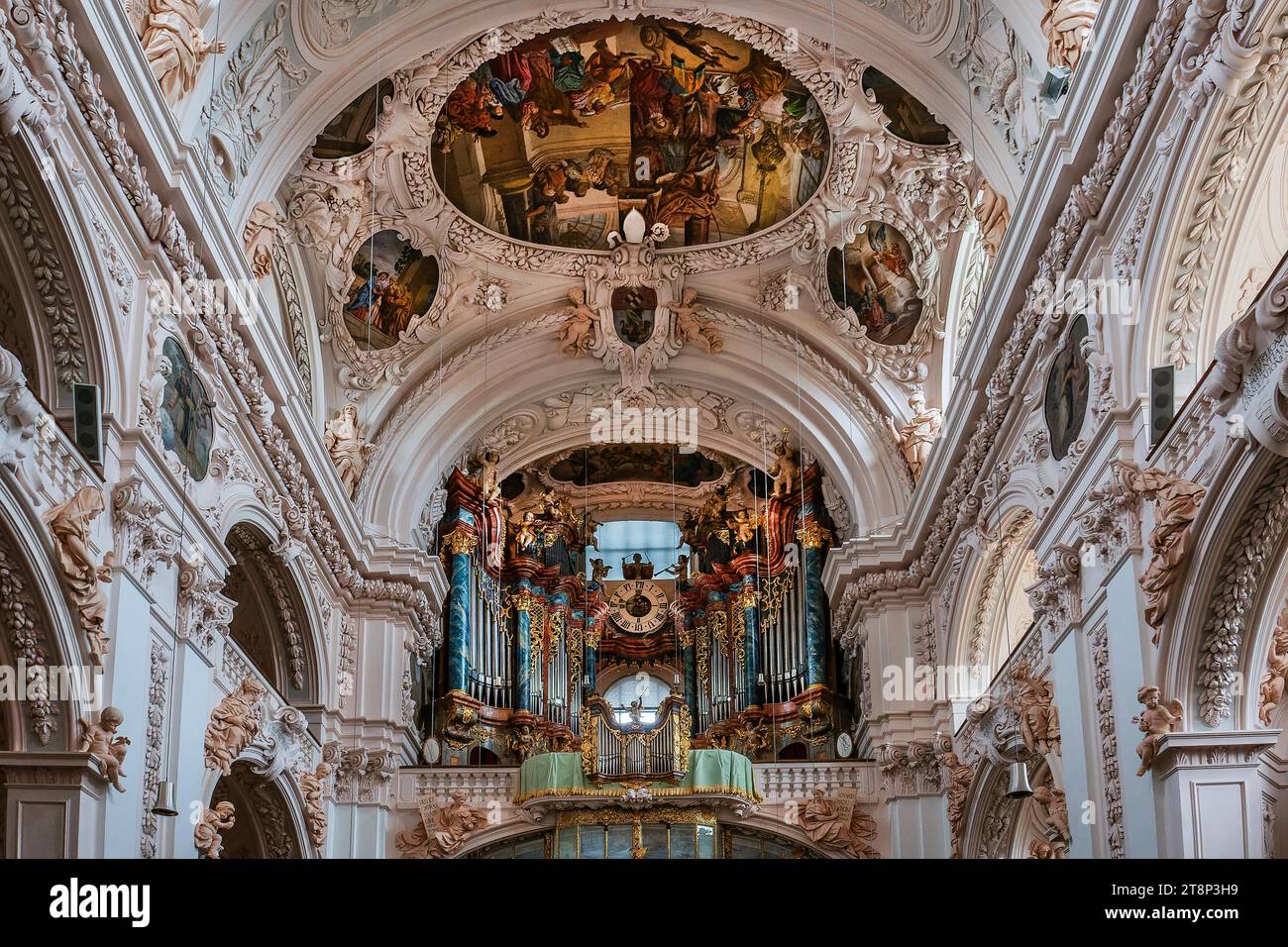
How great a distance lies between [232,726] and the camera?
14.4 meters

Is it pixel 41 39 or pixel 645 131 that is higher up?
pixel 645 131

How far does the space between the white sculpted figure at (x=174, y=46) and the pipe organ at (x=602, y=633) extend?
10361 mm

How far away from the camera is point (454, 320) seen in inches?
824

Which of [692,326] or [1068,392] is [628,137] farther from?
[1068,392]

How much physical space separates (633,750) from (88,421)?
10.7m

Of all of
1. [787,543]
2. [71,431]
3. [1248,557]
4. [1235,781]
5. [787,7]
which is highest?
[787,7]

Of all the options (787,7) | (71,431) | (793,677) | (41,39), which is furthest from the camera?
(793,677)

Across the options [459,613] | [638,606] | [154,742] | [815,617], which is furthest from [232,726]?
[638,606]

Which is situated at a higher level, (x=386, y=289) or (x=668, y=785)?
(x=386, y=289)

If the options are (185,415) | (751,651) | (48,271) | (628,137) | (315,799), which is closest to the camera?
(48,271)

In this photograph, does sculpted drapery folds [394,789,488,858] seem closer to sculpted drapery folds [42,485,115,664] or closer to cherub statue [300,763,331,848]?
cherub statue [300,763,331,848]

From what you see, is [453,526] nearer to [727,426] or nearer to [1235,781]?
[727,426]
